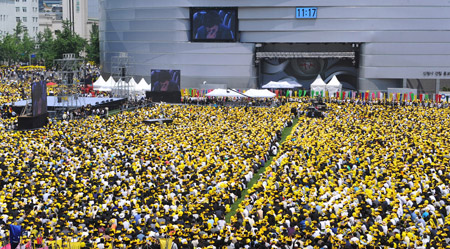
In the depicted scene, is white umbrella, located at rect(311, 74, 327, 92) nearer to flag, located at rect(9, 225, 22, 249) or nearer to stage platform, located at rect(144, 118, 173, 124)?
stage platform, located at rect(144, 118, 173, 124)

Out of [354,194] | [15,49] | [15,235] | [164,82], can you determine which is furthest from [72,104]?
[15,49]

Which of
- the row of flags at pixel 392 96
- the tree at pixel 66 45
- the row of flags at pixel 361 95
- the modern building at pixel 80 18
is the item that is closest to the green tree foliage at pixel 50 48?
the tree at pixel 66 45

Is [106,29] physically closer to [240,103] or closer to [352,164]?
[240,103]

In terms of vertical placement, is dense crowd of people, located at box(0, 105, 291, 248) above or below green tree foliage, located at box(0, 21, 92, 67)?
below

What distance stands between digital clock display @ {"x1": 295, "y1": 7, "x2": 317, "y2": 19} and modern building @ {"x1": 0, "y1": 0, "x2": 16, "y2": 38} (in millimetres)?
77177

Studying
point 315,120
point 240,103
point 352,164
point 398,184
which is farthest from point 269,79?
point 398,184

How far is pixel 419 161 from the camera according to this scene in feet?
84.5

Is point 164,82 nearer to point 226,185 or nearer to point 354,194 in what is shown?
point 226,185

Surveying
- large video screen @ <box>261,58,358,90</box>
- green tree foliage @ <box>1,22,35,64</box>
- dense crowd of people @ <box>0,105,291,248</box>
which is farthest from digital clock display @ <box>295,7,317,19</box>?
green tree foliage @ <box>1,22,35,64</box>

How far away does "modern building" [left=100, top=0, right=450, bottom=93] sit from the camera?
202 ft

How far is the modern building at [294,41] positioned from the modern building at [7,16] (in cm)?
6487

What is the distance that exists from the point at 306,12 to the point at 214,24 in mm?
8932

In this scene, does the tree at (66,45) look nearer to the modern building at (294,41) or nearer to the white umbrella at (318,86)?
the modern building at (294,41)

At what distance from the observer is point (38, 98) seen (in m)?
38.8
